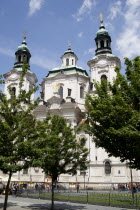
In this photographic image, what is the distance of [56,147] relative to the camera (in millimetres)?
16391

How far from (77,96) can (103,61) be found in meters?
9.38

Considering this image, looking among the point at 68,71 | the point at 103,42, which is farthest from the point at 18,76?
the point at 103,42

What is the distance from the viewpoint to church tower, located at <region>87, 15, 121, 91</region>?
154ft

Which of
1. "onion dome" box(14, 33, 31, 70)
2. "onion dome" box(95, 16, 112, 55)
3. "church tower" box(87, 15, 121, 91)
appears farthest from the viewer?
"onion dome" box(14, 33, 31, 70)

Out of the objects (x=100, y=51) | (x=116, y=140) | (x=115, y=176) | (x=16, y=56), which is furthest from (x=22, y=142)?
(x=16, y=56)

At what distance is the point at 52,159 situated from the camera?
15.5 metres

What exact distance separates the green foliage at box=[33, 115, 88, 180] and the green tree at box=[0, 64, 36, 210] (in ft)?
2.59

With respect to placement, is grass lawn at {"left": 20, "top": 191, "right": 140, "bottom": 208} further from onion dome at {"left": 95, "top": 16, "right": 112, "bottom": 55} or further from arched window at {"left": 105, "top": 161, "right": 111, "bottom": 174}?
onion dome at {"left": 95, "top": 16, "right": 112, "bottom": 55}

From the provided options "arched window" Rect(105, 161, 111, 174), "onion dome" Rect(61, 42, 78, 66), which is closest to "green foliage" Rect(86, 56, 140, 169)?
"arched window" Rect(105, 161, 111, 174)

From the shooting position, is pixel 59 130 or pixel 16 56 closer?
pixel 59 130

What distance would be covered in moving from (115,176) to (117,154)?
2647cm

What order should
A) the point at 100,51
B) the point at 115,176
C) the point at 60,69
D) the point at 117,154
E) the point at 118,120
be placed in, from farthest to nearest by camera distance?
1. the point at 60,69
2. the point at 100,51
3. the point at 115,176
4. the point at 117,154
5. the point at 118,120

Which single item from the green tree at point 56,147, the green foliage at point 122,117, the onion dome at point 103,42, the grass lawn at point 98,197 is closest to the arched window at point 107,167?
the grass lawn at point 98,197

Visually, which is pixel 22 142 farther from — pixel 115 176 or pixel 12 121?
pixel 115 176
